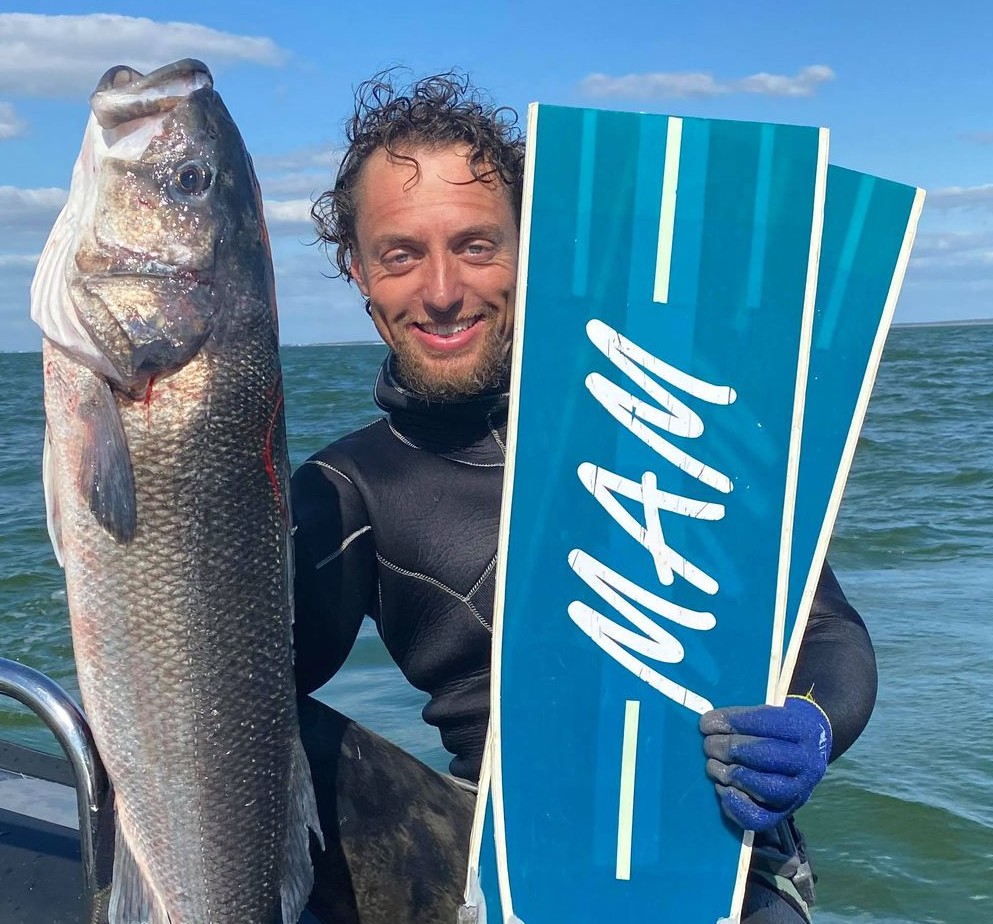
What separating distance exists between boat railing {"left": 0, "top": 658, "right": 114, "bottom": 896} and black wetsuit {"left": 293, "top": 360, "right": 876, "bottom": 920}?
540 mm

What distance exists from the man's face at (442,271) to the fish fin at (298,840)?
1000mm

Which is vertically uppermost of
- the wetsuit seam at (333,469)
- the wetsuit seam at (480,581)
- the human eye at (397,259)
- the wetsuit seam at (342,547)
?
the human eye at (397,259)

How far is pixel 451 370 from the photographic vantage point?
2953mm

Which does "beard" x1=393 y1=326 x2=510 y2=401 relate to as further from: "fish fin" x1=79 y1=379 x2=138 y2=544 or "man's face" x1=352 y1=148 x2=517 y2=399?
"fish fin" x1=79 y1=379 x2=138 y2=544

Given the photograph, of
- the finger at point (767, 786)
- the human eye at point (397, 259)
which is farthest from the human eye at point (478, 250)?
the finger at point (767, 786)

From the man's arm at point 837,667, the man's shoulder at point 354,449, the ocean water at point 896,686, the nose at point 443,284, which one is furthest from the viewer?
the ocean water at point 896,686

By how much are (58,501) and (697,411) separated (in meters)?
1.34

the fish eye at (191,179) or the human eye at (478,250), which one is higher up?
the fish eye at (191,179)

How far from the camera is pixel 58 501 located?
2.21 meters

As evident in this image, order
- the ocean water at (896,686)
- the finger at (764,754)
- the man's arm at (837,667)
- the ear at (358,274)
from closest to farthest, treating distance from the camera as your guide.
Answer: the finger at (764,754), the man's arm at (837,667), the ear at (358,274), the ocean water at (896,686)

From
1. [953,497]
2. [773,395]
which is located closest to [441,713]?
[773,395]

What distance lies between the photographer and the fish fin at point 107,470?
2143 mm

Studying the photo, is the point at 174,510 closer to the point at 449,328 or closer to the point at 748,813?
the point at 449,328

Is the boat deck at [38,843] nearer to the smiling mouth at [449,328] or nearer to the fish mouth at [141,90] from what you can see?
the smiling mouth at [449,328]
